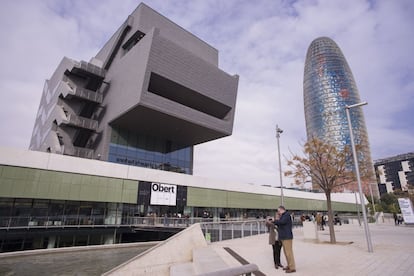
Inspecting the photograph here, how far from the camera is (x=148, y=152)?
38719 mm

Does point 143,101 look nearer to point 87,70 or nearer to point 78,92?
point 78,92

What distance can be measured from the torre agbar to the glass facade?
85540mm

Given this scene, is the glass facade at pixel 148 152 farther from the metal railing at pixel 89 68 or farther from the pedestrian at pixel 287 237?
the pedestrian at pixel 287 237

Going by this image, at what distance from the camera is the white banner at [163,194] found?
30766 mm

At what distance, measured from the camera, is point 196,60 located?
118 ft

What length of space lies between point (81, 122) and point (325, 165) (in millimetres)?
32773

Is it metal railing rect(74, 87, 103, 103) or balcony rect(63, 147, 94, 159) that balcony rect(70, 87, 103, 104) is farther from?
balcony rect(63, 147, 94, 159)

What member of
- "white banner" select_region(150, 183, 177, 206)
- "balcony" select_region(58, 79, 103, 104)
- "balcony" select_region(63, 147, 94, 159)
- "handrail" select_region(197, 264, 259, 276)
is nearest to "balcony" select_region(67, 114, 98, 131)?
"balcony" select_region(58, 79, 103, 104)

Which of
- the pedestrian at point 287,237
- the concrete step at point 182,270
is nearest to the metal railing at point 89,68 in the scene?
the concrete step at point 182,270

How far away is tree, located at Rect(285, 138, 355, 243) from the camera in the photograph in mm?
15070

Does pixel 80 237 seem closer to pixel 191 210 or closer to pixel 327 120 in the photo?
pixel 191 210

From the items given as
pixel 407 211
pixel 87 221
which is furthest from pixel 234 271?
pixel 407 211

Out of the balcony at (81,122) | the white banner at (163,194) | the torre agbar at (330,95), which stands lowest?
the white banner at (163,194)

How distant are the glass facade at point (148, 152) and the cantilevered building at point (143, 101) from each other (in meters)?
0.13
